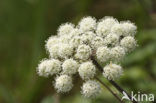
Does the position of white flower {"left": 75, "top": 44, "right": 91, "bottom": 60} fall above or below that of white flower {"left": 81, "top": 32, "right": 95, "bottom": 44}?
below

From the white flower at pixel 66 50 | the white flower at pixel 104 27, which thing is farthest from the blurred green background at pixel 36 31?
the white flower at pixel 66 50

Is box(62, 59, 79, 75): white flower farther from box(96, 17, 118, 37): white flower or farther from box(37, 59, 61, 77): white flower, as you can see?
box(96, 17, 118, 37): white flower

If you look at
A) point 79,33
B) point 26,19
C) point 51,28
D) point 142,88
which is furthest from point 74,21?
point 79,33

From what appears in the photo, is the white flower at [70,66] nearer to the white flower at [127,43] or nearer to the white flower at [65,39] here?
the white flower at [65,39]

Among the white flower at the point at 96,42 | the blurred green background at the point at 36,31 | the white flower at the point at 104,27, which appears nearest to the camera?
the white flower at the point at 96,42

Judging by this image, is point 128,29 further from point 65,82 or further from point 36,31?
point 36,31

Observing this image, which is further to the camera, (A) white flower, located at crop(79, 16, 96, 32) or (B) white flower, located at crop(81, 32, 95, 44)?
(A) white flower, located at crop(79, 16, 96, 32)

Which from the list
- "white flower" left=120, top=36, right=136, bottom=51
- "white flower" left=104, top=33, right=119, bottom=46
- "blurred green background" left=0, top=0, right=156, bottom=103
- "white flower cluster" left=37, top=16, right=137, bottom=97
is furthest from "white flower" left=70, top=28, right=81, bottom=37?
"blurred green background" left=0, top=0, right=156, bottom=103

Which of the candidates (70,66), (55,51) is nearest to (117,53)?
(70,66)
